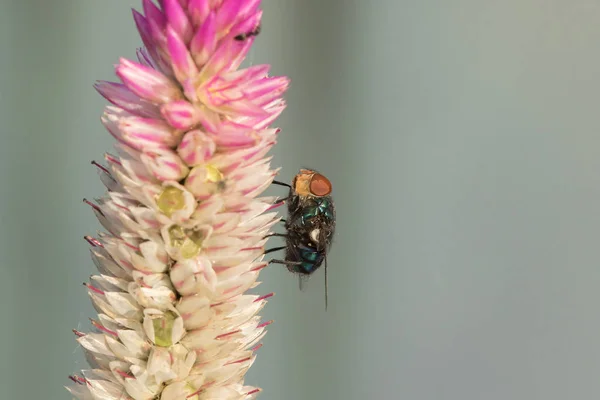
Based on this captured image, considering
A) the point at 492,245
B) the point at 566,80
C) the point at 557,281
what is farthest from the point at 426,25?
the point at 557,281

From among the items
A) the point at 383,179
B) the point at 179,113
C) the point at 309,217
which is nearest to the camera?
the point at 179,113

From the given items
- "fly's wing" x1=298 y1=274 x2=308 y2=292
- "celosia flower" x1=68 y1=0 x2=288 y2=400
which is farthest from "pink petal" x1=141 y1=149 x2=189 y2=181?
"fly's wing" x1=298 y1=274 x2=308 y2=292

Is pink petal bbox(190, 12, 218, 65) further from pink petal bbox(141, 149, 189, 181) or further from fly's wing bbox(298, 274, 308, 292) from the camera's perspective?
fly's wing bbox(298, 274, 308, 292)

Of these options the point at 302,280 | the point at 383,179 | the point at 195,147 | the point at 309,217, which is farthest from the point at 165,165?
the point at 383,179

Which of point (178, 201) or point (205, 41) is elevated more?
point (205, 41)

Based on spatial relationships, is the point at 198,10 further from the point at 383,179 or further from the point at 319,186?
the point at 383,179

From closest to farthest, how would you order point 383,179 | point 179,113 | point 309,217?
point 179,113 → point 309,217 → point 383,179

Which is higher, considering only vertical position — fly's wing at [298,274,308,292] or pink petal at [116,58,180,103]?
pink petal at [116,58,180,103]

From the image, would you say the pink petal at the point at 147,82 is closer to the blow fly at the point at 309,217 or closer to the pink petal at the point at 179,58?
the pink petal at the point at 179,58
